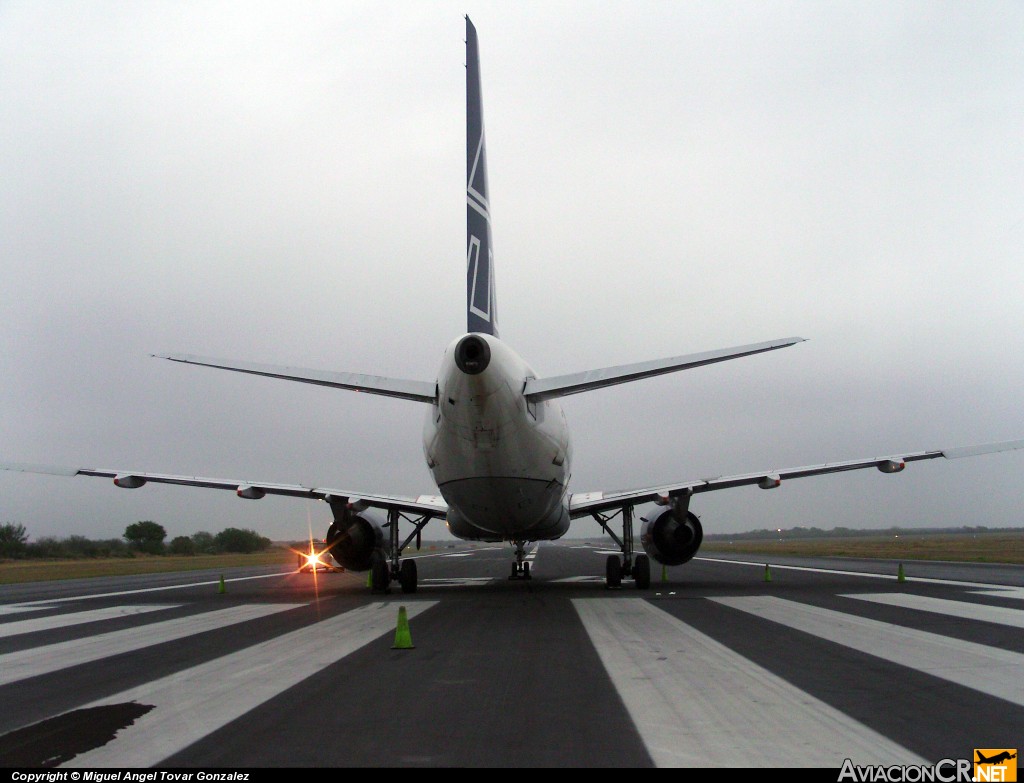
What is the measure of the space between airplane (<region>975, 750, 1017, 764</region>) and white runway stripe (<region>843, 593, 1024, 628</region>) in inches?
309

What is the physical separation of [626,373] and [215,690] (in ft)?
27.0

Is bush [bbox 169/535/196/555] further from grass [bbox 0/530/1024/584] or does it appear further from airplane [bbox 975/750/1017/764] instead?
airplane [bbox 975/750/1017/764]

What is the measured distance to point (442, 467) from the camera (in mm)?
15820

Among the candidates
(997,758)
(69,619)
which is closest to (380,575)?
(69,619)

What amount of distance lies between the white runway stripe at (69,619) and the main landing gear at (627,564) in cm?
1026

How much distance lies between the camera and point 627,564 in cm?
2141

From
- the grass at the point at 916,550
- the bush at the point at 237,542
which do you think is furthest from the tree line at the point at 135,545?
the grass at the point at 916,550

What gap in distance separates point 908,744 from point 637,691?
2425mm

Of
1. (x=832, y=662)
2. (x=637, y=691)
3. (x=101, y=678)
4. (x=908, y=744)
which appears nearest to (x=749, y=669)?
(x=832, y=662)

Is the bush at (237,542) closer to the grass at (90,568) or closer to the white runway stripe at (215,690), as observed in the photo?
the grass at (90,568)

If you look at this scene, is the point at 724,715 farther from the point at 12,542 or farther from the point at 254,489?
the point at 12,542

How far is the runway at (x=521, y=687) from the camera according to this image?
5266mm

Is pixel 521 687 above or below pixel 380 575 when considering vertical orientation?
below

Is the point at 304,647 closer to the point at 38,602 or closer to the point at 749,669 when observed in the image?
the point at 749,669
